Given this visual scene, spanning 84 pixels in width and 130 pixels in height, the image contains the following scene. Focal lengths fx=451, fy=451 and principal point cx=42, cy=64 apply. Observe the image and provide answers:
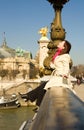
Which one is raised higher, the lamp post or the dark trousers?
the lamp post

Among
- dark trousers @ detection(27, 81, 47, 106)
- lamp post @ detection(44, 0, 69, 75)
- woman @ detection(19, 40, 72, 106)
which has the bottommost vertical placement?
dark trousers @ detection(27, 81, 47, 106)

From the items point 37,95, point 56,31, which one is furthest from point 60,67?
point 56,31

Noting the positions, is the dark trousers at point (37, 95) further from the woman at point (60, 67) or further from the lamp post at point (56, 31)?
the lamp post at point (56, 31)

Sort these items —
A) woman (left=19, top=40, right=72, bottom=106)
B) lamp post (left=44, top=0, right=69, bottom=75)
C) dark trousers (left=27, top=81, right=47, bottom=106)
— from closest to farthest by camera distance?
woman (left=19, top=40, right=72, bottom=106)
dark trousers (left=27, top=81, right=47, bottom=106)
lamp post (left=44, top=0, right=69, bottom=75)

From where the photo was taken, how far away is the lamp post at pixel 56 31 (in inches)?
464

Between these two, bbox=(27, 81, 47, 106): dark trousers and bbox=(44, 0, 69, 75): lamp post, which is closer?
bbox=(27, 81, 47, 106): dark trousers

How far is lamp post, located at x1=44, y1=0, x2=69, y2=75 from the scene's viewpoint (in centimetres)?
1179

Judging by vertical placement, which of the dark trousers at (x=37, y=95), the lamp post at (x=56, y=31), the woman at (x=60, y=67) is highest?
the lamp post at (x=56, y=31)

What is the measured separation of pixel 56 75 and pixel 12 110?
3251cm

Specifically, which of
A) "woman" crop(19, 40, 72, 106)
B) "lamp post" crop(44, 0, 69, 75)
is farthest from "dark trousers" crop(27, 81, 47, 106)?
"lamp post" crop(44, 0, 69, 75)

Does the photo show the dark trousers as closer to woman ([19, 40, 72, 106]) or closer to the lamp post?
woman ([19, 40, 72, 106])

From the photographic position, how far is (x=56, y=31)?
474 inches

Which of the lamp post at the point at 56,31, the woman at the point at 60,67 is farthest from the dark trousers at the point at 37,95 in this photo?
the lamp post at the point at 56,31

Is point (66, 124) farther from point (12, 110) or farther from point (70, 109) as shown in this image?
point (12, 110)
